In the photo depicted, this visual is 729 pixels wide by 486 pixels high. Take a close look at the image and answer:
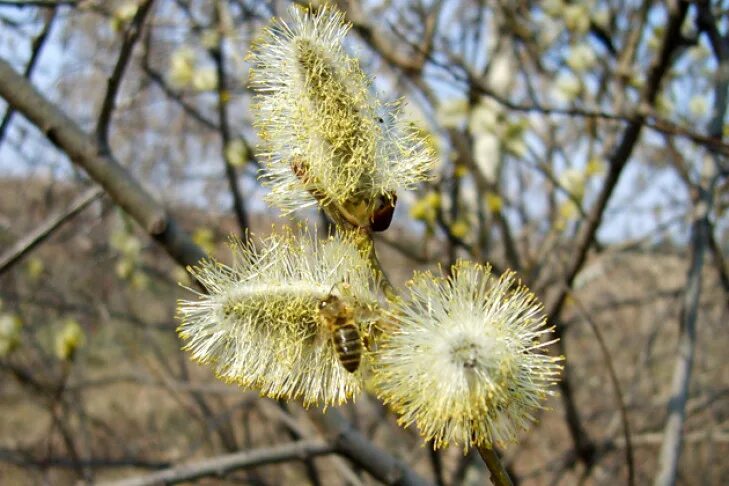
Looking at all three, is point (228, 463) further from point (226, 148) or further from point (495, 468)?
point (226, 148)

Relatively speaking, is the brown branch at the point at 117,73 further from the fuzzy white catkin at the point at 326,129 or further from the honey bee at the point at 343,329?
the honey bee at the point at 343,329

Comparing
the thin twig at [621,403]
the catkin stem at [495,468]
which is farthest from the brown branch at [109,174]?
the catkin stem at [495,468]

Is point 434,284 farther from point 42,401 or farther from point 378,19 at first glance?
point 42,401

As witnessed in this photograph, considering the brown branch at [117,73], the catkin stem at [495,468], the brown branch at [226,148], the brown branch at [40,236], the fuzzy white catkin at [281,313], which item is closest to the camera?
the catkin stem at [495,468]

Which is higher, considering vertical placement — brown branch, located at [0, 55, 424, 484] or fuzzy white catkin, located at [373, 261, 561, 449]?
brown branch, located at [0, 55, 424, 484]

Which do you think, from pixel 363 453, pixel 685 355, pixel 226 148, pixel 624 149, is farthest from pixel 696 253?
pixel 226 148

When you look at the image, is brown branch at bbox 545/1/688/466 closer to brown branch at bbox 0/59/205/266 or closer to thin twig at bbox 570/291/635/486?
thin twig at bbox 570/291/635/486

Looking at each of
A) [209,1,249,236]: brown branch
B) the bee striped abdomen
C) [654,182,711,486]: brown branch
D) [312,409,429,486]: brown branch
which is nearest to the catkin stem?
the bee striped abdomen

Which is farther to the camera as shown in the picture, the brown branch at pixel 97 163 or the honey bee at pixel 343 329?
the brown branch at pixel 97 163

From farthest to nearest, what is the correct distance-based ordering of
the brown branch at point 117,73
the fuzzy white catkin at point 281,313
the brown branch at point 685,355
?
the brown branch at point 685,355, the brown branch at point 117,73, the fuzzy white catkin at point 281,313

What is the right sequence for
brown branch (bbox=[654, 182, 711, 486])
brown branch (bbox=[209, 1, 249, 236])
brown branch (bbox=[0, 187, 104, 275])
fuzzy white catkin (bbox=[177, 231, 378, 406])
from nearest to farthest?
fuzzy white catkin (bbox=[177, 231, 378, 406]), brown branch (bbox=[0, 187, 104, 275]), brown branch (bbox=[654, 182, 711, 486]), brown branch (bbox=[209, 1, 249, 236])
